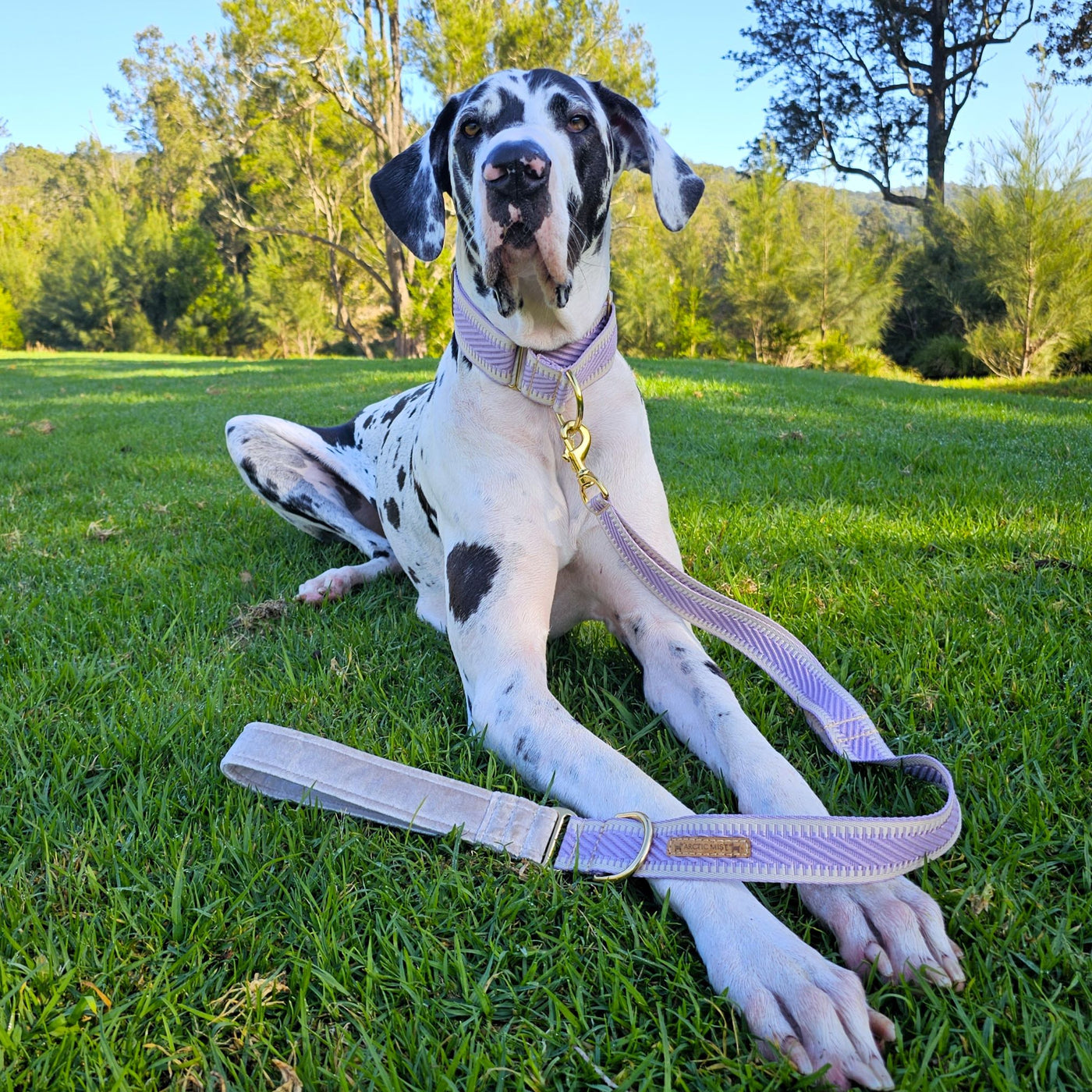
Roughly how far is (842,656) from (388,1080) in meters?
1.88

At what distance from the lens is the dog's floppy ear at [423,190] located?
282 cm

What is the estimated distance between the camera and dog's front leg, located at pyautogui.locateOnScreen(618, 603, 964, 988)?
1.38m

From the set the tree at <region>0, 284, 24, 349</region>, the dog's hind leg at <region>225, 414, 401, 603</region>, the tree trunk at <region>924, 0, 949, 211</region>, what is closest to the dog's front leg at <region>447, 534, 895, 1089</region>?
the dog's hind leg at <region>225, 414, 401, 603</region>

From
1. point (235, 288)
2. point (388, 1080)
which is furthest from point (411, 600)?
point (235, 288)

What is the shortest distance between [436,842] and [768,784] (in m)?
0.75

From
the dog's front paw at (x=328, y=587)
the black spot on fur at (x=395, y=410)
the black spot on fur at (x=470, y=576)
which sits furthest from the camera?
the black spot on fur at (x=395, y=410)

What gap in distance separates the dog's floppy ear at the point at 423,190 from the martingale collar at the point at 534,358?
A: 25 cm

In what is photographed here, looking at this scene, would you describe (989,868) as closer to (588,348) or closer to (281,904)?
(281,904)

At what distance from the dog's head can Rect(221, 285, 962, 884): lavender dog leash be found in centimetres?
25

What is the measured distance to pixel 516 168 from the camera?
2256 millimetres

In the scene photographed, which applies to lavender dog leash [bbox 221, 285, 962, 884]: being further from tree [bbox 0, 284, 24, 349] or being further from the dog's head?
tree [bbox 0, 284, 24, 349]

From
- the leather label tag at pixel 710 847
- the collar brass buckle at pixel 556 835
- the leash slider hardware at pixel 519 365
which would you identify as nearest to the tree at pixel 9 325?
the leash slider hardware at pixel 519 365

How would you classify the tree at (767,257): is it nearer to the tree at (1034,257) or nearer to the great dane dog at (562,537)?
the tree at (1034,257)

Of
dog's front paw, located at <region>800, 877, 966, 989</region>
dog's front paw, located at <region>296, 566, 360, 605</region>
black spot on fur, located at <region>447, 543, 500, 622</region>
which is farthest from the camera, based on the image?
dog's front paw, located at <region>296, 566, 360, 605</region>
